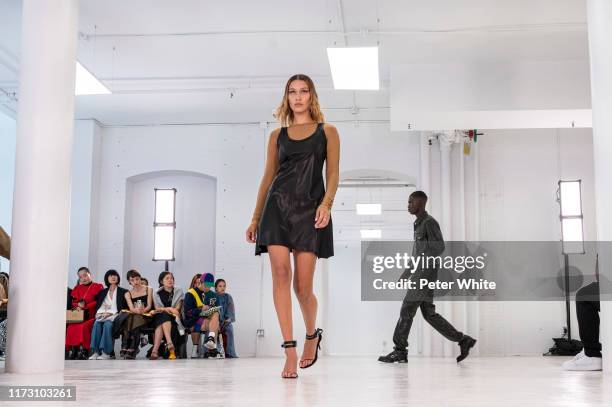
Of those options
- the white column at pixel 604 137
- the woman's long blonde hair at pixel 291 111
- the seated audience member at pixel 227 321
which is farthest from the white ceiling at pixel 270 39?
the woman's long blonde hair at pixel 291 111

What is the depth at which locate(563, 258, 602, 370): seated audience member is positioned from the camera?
15.7 feet

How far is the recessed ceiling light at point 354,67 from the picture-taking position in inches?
296

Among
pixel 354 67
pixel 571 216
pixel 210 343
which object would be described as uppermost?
pixel 354 67

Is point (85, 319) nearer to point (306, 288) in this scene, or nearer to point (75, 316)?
point (75, 316)

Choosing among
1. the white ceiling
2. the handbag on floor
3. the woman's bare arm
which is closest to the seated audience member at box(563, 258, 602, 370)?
the woman's bare arm

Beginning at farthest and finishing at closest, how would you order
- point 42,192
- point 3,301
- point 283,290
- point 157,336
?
point 157,336, point 3,301, point 42,192, point 283,290

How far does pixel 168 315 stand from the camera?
9422 millimetres

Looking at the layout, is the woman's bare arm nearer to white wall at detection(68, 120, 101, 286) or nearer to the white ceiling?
the white ceiling

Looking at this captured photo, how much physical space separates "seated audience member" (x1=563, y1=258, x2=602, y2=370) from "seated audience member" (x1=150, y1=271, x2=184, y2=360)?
212 inches

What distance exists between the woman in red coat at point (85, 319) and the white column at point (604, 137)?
23.0ft

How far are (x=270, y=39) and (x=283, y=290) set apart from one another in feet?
18.4

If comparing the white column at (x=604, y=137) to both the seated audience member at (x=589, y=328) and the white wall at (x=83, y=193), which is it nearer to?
the seated audience member at (x=589, y=328)

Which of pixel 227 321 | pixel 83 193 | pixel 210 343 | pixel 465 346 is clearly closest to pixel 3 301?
pixel 465 346

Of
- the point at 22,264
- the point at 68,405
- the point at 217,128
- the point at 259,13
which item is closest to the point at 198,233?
the point at 217,128
